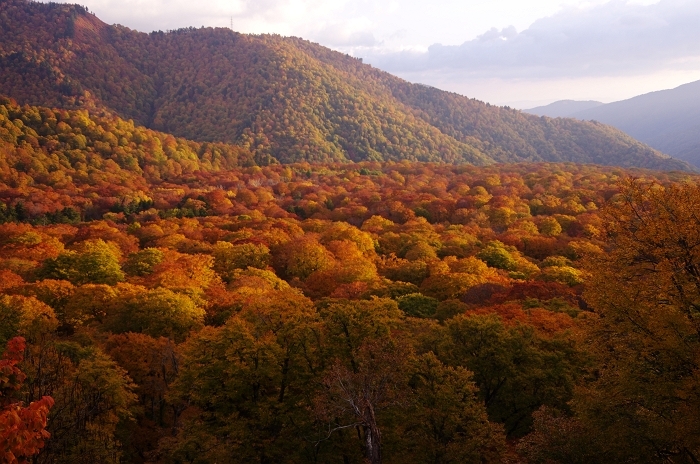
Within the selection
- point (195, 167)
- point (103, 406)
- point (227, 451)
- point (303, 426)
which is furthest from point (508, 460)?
point (195, 167)

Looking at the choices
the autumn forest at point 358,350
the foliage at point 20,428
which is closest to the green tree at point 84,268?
the autumn forest at point 358,350

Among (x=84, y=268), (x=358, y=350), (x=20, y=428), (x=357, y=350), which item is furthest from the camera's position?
(x=84, y=268)

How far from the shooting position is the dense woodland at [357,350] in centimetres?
1883

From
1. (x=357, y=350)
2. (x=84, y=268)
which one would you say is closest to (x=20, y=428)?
(x=357, y=350)

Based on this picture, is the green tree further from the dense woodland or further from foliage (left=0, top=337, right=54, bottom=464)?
foliage (left=0, top=337, right=54, bottom=464)

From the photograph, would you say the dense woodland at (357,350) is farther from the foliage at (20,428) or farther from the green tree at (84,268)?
the green tree at (84,268)

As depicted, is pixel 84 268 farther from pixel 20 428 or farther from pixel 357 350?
pixel 20 428

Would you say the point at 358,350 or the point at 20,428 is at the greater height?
the point at 20,428

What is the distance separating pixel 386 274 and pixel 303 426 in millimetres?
40972

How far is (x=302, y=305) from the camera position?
35375 millimetres

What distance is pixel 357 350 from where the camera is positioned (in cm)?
2908

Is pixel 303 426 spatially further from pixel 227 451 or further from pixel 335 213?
pixel 335 213

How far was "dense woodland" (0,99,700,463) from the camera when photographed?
18828 millimetres

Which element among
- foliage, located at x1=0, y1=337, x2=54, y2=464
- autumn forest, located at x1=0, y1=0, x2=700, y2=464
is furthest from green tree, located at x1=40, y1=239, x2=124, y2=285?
foliage, located at x1=0, y1=337, x2=54, y2=464
